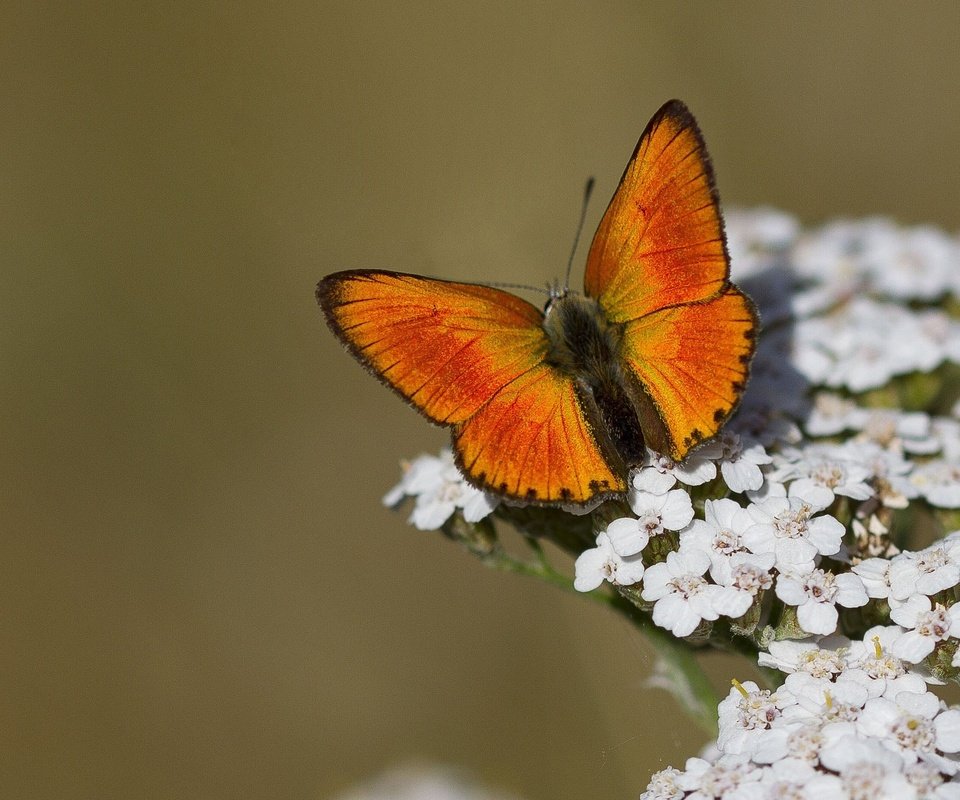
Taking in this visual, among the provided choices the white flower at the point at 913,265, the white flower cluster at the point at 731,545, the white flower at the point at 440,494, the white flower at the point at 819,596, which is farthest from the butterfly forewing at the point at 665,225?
the white flower at the point at 913,265

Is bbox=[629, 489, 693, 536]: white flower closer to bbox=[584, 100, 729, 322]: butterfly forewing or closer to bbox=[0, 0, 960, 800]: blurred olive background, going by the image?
bbox=[584, 100, 729, 322]: butterfly forewing

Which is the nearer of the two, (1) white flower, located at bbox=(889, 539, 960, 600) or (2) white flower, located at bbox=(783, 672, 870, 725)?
(2) white flower, located at bbox=(783, 672, 870, 725)

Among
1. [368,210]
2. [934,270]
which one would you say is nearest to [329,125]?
[368,210]

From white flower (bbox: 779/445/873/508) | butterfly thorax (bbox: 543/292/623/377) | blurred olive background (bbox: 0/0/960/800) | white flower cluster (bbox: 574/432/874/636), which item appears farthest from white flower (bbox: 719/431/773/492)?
blurred olive background (bbox: 0/0/960/800)

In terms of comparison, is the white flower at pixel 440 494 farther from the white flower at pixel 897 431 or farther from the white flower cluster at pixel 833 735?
the white flower at pixel 897 431

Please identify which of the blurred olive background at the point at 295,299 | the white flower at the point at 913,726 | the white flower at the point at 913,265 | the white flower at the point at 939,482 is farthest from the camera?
the blurred olive background at the point at 295,299
